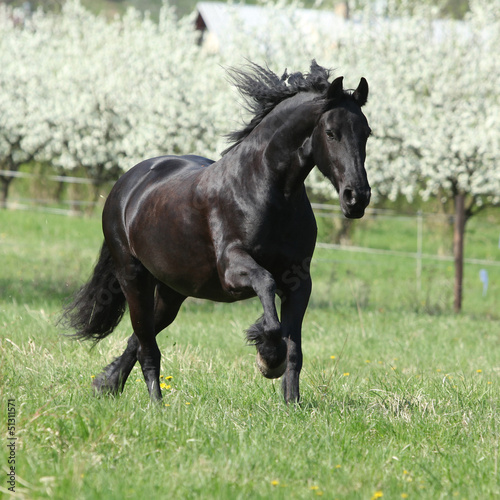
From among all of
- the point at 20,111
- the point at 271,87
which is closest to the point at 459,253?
the point at 271,87

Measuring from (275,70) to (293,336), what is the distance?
596 inches

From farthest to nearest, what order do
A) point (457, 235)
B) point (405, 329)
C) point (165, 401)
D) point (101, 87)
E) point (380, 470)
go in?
point (101, 87) → point (457, 235) → point (405, 329) → point (165, 401) → point (380, 470)

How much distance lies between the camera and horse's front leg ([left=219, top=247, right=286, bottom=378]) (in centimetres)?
397

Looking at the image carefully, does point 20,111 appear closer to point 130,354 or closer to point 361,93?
point 130,354

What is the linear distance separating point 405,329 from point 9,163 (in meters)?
20.9

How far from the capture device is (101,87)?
79.4 feet

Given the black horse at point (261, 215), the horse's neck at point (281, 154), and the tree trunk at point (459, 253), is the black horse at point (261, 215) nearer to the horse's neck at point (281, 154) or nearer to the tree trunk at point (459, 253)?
the horse's neck at point (281, 154)

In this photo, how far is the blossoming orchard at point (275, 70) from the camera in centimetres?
1683

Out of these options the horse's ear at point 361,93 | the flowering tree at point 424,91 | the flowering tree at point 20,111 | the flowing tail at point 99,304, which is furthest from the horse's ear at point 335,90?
the flowering tree at point 20,111

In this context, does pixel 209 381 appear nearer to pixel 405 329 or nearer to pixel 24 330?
pixel 24 330

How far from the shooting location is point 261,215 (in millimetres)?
4324

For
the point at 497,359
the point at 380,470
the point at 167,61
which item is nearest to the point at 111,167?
the point at 167,61

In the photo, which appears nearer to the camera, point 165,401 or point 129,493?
point 129,493

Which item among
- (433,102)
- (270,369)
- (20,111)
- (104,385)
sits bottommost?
(20,111)
